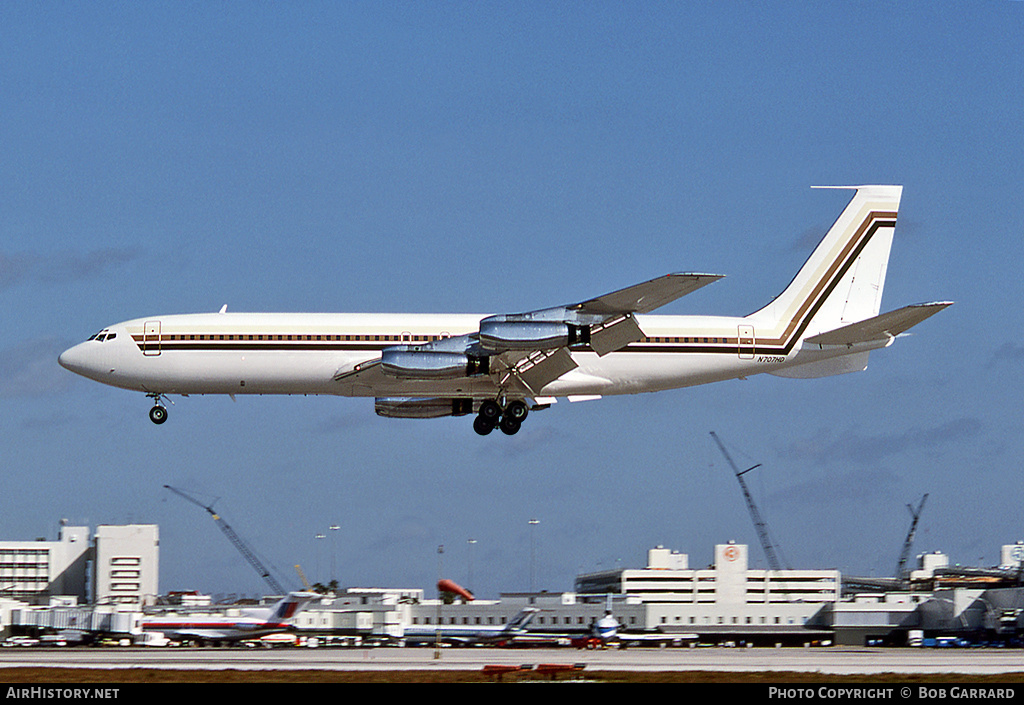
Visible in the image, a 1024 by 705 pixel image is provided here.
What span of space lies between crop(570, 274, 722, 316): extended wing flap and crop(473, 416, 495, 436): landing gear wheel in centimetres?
689

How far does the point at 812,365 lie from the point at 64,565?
10295cm

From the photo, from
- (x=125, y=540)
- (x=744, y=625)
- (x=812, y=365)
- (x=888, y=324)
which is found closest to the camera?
(x=888, y=324)

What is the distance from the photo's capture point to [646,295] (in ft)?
157

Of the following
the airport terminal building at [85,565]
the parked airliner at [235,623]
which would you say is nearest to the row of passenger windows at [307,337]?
the parked airliner at [235,623]

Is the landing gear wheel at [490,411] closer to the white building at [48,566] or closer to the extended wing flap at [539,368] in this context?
the extended wing flap at [539,368]

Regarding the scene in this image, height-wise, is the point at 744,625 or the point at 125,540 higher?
the point at 125,540

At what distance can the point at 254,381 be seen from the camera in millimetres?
51438

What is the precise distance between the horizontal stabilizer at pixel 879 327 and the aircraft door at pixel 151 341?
2771 centimetres

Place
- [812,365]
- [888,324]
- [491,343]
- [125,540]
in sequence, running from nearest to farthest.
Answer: [491,343] < [888,324] < [812,365] < [125,540]

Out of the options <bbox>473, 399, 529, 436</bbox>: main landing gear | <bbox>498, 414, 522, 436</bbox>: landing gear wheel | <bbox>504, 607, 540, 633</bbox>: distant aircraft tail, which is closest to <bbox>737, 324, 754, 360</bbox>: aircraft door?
<bbox>473, 399, 529, 436</bbox>: main landing gear

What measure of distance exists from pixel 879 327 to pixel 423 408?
20232 mm

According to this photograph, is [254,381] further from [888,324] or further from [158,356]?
[888,324]

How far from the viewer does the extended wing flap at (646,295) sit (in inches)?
1796

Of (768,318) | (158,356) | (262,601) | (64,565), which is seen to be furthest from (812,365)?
(64,565)
